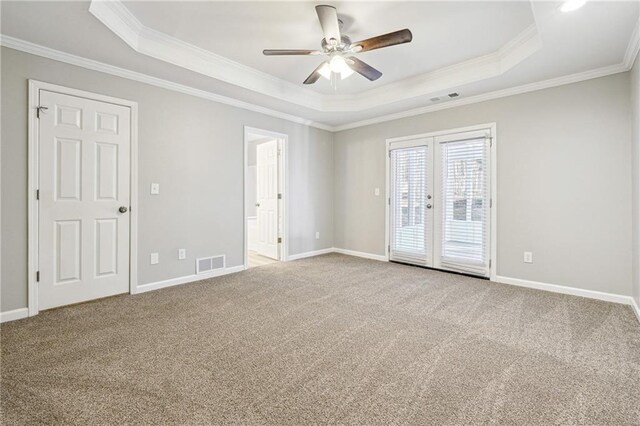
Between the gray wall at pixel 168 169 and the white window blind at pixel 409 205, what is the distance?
173cm

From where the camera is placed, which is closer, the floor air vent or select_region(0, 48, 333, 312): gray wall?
select_region(0, 48, 333, 312): gray wall

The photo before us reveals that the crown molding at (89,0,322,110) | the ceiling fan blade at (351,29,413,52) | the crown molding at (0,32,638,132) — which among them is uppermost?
the crown molding at (89,0,322,110)

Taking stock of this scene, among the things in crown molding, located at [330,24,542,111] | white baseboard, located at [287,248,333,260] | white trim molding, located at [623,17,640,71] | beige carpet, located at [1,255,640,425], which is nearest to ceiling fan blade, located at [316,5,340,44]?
crown molding, located at [330,24,542,111]

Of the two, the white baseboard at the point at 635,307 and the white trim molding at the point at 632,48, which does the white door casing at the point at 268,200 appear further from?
the white baseboard at the point at 635,307

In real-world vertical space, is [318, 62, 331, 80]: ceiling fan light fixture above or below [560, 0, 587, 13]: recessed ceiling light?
below

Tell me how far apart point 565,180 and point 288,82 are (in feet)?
12.2

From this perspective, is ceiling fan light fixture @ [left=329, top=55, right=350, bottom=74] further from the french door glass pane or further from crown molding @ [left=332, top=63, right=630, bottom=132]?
the french door glass pane

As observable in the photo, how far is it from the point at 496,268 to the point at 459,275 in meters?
0.49

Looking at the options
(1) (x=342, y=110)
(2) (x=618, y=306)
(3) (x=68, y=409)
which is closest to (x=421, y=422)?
(3) (x=68, y=409)

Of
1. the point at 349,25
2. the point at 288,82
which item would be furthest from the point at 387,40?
the point at 288,82

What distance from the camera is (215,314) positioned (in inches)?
115

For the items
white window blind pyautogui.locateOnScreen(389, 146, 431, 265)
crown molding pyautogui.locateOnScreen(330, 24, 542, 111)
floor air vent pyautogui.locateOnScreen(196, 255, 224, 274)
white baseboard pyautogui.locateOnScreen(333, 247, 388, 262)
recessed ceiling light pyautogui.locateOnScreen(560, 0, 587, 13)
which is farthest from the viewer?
white baseboard pyautogui.locateOnScreen(333, 247, 388, 262)

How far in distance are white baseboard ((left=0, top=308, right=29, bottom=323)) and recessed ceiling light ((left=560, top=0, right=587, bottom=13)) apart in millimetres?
5162

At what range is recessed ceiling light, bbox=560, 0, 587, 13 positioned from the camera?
2.18 m
